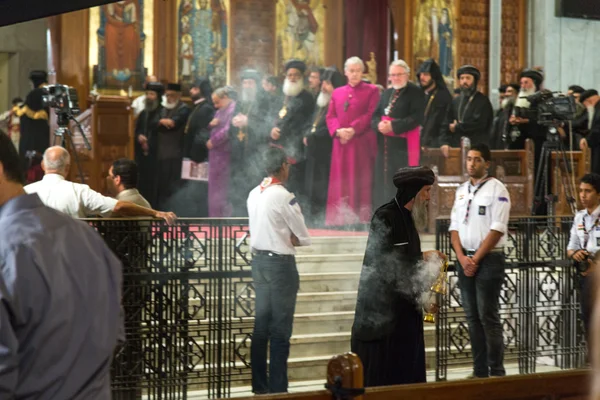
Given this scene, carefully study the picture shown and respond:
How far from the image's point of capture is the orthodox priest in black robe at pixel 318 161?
470 inches

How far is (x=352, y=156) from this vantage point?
11.8 meters

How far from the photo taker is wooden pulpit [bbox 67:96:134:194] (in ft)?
38.2

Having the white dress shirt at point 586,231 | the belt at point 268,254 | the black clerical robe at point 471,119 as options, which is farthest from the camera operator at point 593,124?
the belt at point 268,254

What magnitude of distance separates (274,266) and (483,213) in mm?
1816

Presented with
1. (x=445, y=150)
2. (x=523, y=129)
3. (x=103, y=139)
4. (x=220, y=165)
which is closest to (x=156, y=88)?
(x=103, y=139)

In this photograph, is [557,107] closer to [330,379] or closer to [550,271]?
[550,271]

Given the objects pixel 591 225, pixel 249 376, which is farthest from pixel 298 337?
pixel 591 225

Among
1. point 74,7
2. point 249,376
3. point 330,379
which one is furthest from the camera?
point 249,376

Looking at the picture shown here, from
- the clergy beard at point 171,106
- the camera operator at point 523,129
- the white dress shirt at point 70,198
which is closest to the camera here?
the white dress shirt at point 70,198

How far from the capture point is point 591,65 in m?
18.0

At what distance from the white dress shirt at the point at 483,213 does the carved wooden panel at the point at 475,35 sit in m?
10.1

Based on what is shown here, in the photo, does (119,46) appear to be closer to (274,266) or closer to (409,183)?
(274,266)

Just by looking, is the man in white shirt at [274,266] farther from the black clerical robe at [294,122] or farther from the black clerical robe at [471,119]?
the black clerical robe at [471,119]

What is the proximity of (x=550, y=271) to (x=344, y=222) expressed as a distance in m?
3.20
